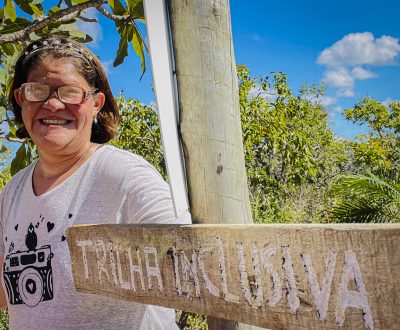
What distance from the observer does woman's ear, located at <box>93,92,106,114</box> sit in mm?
1216

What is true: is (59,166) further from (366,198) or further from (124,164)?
(366,198)

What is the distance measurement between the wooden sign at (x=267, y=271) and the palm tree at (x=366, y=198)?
4880 millimetres

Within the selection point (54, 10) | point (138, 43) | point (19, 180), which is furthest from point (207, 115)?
point (54, 10)

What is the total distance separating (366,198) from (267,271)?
5559 millimetres

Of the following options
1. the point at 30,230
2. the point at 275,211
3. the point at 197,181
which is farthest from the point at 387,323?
the point at 275,211

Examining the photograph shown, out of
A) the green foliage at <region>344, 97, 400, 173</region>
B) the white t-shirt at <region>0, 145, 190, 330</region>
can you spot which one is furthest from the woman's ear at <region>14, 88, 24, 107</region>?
the green foliage at <region>344, 97, 400, 173</region>

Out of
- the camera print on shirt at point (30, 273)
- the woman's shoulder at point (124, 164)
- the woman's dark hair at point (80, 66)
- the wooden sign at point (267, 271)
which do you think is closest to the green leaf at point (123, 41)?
the woman's dark hair at point (80, 66)

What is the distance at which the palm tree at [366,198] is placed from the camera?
5.51 meters

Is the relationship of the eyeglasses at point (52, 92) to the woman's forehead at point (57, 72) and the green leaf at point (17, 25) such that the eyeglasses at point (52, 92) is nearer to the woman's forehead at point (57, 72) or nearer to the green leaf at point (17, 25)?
the woman's forehead at point (57, 72)

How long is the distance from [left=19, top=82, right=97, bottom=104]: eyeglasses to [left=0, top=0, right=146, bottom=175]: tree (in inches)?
22.8

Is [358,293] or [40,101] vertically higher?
[40,101]

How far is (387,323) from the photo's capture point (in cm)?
53

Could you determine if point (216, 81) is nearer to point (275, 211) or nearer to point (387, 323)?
point (387, 323)

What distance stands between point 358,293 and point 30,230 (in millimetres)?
817
